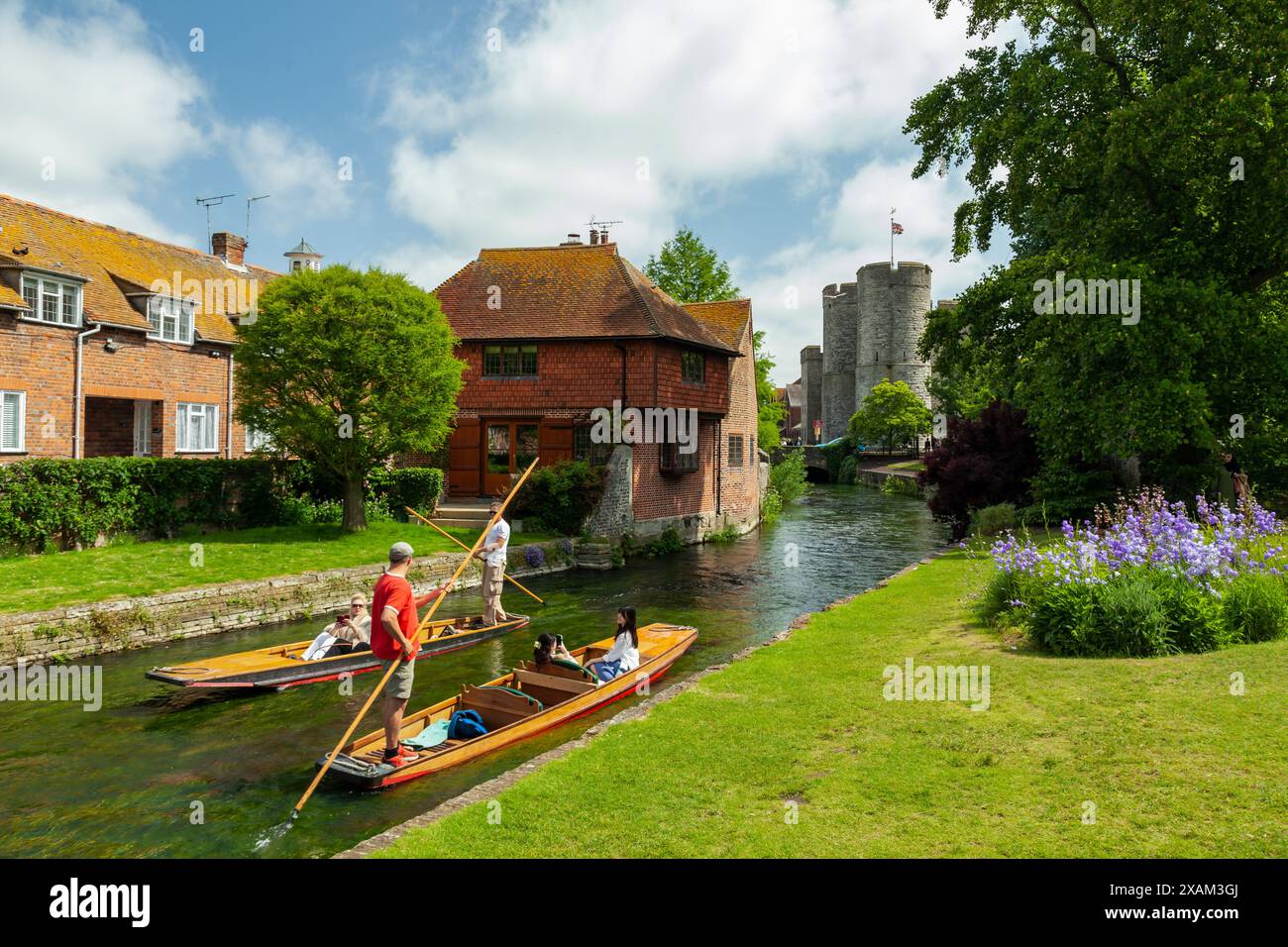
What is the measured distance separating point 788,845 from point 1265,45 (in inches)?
754

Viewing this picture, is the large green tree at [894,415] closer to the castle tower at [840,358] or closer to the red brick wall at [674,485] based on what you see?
the castle tower at [840,358]

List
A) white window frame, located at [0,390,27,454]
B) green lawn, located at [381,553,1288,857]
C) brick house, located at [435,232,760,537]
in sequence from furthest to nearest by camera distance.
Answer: brick house, located at [435,232,760,537] < white window frame, located at [0,390,27,454] < green lawn, located at [381,553,1288,857]

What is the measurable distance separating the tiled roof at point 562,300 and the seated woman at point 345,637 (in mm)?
17143

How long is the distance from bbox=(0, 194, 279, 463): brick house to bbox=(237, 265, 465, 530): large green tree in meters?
4.60

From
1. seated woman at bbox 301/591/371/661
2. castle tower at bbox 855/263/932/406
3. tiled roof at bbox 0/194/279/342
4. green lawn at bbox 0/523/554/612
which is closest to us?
seated woman at bbox 301/591/371/661

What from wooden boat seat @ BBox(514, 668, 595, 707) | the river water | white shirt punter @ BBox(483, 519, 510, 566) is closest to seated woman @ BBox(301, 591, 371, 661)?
the river water

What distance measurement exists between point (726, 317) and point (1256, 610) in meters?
27.6

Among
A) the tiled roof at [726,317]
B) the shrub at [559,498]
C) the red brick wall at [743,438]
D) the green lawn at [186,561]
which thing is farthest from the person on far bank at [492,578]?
the tiled roof at [726,317]

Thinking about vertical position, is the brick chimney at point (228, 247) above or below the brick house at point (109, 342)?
above

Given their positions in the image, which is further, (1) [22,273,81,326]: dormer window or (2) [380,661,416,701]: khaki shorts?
(1) [22,273,81,326]: dormer window

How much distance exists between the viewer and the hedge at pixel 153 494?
17.5 metres

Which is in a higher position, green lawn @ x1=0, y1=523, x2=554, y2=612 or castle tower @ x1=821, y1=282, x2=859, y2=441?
castle tower @ x1=821, y1=282, x2=859, y2=441

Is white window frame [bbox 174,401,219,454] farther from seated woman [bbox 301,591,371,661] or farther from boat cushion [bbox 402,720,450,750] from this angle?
boat cushion [bbox 402,720,450,750]

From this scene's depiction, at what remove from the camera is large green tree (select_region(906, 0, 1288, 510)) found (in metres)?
16.5
